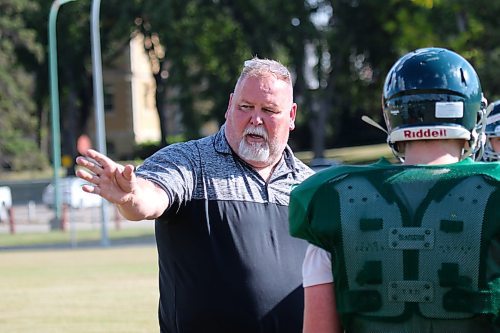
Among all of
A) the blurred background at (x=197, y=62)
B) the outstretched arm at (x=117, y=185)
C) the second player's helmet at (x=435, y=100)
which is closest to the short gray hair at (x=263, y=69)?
the outstretched arm at (x=117, y=185)

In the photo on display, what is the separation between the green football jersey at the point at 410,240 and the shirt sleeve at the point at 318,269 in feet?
0.08

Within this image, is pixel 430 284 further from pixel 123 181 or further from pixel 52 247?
pixel 52 247

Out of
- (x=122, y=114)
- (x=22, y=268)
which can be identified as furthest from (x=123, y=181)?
(x=122, y=114)

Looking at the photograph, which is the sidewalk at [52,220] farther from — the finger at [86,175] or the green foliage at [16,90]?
the finger at [86,175]

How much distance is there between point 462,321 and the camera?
2.58 meters

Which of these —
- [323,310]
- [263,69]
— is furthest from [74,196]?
[323,310]

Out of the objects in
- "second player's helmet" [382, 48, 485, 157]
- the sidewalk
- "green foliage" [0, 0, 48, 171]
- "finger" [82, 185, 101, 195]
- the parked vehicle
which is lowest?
the sidewalk

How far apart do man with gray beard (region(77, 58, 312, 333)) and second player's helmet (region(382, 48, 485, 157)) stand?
62.8 inches

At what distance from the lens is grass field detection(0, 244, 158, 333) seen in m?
11.0

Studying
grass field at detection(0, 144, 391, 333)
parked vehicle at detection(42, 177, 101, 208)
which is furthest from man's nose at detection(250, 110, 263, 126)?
parked vehicle at detection(42, 177, 101, 208)

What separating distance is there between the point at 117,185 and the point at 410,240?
1414 mm

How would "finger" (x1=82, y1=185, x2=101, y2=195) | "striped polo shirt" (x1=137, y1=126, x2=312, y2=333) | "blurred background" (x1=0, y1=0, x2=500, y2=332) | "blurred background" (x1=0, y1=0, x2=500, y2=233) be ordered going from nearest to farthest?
"finger" (x1=82, y1=185, x2=101, y2=195)
"striped polo shirt" (x1=137, y1=126, x2=312, y2=333)
"blurred background" (x1=0, y1=0, x2=500, y2=332)
"blurred background" (x1=0, y1=0, x2=500, y2=233)

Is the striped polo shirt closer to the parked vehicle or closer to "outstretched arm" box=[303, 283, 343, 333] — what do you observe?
"outstretched arm" box=[303, 283, 343, 333]

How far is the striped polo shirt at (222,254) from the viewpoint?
13.9 ft
